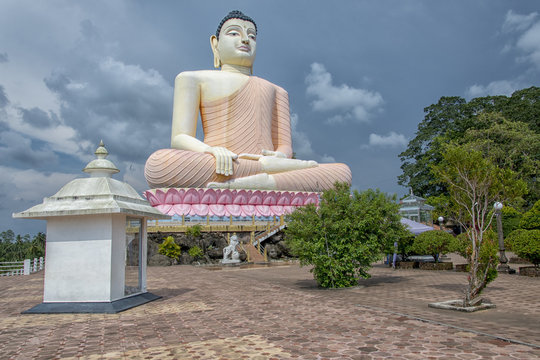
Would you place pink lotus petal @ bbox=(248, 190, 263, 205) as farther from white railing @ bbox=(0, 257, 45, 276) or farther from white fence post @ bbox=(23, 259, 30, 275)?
white fence post @ bbox=(23, 259, 30, 275)

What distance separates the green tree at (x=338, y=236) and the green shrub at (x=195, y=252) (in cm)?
896

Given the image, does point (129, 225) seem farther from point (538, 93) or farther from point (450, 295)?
point (538, 93)

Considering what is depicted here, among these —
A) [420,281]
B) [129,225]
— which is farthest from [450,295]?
[129,225]

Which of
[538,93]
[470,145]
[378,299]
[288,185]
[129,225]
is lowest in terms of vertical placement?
[378,299]

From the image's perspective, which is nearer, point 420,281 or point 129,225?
point 129,225

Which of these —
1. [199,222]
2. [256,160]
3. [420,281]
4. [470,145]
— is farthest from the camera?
[470,145]

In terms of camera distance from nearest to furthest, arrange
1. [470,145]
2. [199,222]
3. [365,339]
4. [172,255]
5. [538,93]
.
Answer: [365,339], [172,255], [199,222], [470,145], [538,93]

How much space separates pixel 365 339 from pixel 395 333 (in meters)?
0.48

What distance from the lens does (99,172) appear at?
8.45 m

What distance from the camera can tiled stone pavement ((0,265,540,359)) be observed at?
4.54 metres

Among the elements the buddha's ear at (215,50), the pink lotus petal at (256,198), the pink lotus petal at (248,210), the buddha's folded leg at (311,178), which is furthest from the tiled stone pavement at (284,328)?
the buddha's ear at (215,50)

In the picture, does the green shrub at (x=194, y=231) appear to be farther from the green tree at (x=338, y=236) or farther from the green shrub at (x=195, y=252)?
the green tree at (x=338, y=236)

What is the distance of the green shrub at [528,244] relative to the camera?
11609 mm

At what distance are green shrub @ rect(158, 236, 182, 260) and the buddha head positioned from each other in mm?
12308
